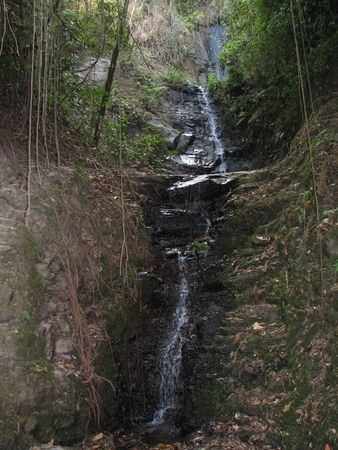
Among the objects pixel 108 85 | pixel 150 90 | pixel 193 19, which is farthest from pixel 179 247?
pixel 193 19

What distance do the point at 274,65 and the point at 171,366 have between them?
6.49m

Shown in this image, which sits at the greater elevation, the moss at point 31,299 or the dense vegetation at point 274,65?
the dense vegetation at point 274,65

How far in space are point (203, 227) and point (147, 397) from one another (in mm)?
3487

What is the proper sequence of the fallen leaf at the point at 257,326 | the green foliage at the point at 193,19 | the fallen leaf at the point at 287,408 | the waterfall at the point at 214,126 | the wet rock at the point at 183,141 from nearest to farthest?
the fallen leaf at the point at 287,408 → the fallen leaf at the point at 257,326 → the waterfall at the point at 214,126 → the wet rock at the point at 183,141 → the green foliage at the point at 193,19

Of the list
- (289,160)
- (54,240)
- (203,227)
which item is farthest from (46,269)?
(289,160)

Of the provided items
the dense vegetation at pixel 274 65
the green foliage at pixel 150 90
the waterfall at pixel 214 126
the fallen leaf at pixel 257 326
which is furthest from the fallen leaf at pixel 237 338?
the green foliage at pixel 150 90

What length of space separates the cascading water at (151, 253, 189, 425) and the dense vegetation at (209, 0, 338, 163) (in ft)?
11.8

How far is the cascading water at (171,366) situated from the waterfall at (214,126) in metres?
5.97

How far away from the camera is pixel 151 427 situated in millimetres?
5328

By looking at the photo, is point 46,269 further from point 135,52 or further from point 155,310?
point 135,52

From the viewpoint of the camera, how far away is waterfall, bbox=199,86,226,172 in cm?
1176

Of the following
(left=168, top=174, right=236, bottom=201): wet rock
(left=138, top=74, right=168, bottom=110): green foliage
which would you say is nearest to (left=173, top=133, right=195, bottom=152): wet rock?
(left=138, top=74, right=168, bottom=110): green foliage

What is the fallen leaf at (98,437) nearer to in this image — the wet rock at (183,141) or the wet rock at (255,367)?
the wet rock at (255,367)

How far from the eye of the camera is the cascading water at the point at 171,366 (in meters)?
5.57
